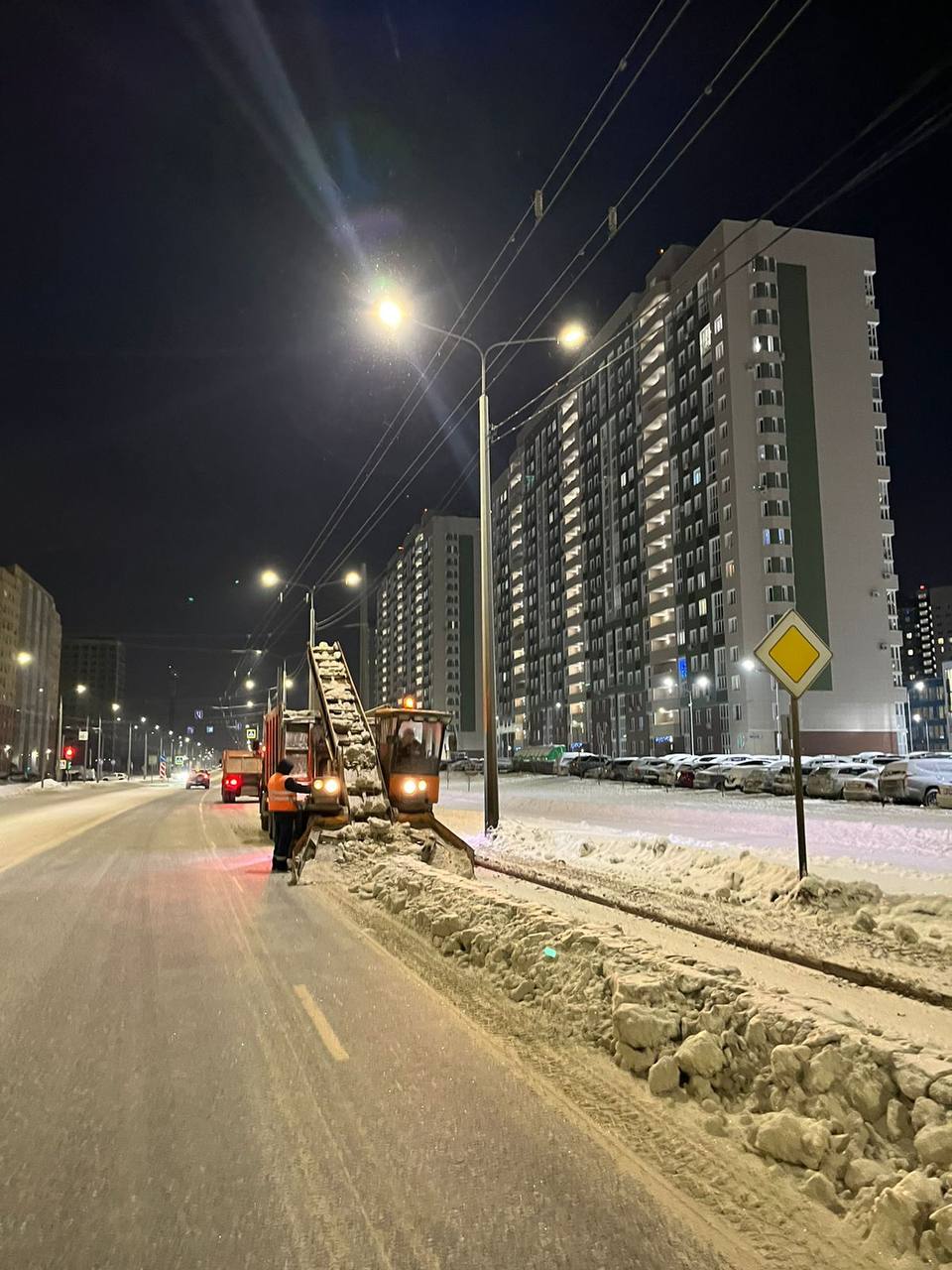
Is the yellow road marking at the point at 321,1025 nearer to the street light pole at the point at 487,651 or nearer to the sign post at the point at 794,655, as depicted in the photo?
the sign post at the point at 794,655

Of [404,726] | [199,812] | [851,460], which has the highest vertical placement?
[851,460]

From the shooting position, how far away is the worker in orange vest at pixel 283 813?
14.2 meters

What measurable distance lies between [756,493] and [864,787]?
53416 millimetres

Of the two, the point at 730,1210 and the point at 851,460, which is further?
the point at 851,460

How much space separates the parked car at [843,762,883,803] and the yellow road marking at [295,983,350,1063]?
25555 millimetres

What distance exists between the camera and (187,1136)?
419cm

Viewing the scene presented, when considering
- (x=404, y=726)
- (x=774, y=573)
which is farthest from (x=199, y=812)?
(x=774, y=573)

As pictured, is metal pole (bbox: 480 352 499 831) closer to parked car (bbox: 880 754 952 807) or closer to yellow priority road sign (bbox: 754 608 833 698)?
yellow priority road sign (bbox: 754 608 833 698)

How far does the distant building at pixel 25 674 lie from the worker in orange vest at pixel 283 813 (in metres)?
124

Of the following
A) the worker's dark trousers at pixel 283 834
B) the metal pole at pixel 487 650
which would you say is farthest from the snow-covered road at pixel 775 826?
the worker's dark trousers at pixel 283 834

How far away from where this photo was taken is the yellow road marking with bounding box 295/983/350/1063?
5.35 meters

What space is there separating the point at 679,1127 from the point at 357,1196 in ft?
5.26

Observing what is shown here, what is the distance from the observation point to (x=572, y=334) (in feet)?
63.5

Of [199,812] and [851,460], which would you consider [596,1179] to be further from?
[851,460]
